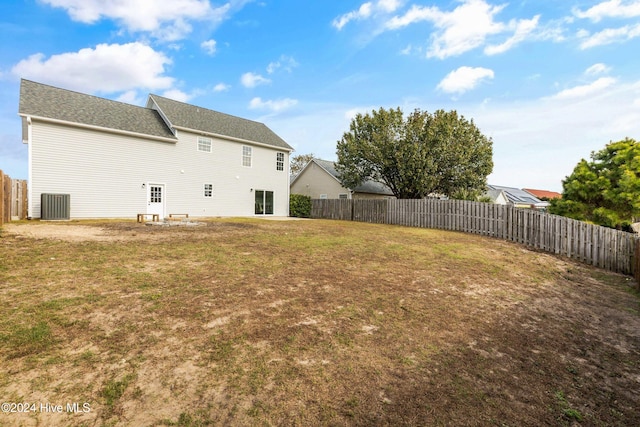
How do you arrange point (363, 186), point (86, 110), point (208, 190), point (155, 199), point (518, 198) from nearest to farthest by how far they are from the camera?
1. point (86, 110)
2. point (155, 199)
3. point (208, 190)
4. point (363, 186)
5. point (518, 198)

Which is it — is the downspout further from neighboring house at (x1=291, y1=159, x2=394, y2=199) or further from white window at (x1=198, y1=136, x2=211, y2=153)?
neighboring house at (x1=291, y1=159, x2=394, y2=199)

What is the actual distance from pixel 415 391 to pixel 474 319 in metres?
2.46

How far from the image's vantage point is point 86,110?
16.5 m

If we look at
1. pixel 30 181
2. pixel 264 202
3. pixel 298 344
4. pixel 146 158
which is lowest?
pixel 298 344

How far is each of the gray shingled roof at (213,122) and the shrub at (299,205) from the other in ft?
15.3

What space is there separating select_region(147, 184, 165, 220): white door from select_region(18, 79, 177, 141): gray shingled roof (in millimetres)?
3391

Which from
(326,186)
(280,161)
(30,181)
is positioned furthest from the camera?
(326,186)

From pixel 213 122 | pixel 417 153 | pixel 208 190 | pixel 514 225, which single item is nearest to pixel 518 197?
pixel 417 153

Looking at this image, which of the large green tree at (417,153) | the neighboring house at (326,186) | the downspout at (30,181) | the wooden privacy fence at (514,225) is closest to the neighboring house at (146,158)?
the downspout at (30,181)

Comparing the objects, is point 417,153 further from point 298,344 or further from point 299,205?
point 298,344

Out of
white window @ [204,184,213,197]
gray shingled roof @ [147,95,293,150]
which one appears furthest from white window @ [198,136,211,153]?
white window @ [204,184,213,197]

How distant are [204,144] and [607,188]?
77.9 ft

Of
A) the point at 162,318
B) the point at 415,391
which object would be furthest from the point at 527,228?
the point at 162,318

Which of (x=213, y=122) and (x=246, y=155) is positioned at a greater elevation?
(x=213, y=122)
